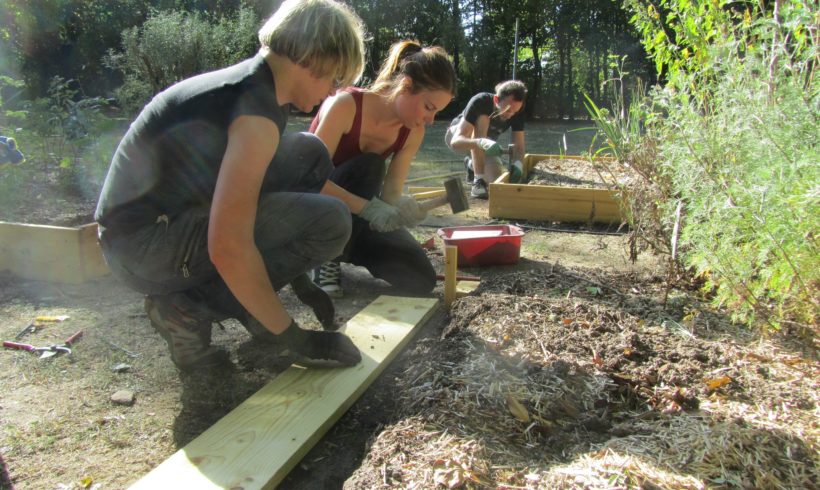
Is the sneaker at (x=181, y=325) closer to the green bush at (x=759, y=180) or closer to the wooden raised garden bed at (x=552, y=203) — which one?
the green bush at (x=759, y=180)

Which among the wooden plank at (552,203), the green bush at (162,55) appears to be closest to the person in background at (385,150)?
the wooden plank at (552,203)

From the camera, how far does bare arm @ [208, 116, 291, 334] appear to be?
5.61ft

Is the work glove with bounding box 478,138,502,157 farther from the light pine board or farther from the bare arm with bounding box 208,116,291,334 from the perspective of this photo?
the bare arm with bounding box 208,116,291,334

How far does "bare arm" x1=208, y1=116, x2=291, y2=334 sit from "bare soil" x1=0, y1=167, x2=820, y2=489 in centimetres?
59

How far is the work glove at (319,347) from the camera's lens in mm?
2035

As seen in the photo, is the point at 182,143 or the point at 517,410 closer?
the point at 517,410

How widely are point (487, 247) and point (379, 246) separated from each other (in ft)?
2.43

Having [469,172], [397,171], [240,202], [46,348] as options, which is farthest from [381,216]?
[469,172]

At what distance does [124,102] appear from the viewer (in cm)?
1057

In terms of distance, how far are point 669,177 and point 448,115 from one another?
527 inches

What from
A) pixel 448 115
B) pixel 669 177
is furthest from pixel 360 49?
pixel 448 115

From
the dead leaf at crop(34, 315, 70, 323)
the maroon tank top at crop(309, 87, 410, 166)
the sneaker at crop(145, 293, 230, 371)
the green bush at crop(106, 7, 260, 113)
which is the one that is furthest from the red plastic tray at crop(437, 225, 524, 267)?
the green bush at crop(106, 7, 260, 113)

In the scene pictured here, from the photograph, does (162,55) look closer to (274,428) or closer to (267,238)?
(267,238)

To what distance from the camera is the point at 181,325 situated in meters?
2.20
